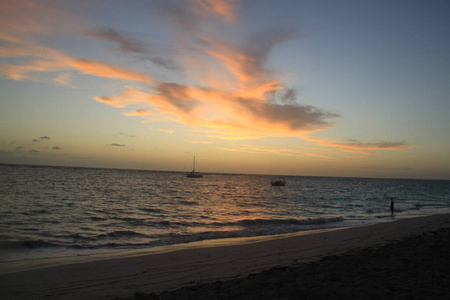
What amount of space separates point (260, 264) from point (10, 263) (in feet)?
32.7

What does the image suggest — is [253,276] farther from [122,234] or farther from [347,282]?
[122,234]

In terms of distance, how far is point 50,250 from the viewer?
13156 mm

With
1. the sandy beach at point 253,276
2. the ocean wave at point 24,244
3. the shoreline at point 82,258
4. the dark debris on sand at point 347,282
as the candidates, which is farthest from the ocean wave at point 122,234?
the dark debris on sand at point 347,282

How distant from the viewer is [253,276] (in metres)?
7.98

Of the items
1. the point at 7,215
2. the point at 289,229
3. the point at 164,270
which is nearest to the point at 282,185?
the point at 289,229

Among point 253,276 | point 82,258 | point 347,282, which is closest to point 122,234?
point 82,258

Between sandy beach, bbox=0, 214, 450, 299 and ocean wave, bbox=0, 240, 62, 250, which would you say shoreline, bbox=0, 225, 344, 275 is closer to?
sandy beach, bbox=0, 214, 450, 299

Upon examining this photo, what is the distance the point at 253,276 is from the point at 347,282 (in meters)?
2.56

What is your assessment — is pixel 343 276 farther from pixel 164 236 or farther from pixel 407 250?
pixel 164 236

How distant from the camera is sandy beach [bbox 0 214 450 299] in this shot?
6.38 meters

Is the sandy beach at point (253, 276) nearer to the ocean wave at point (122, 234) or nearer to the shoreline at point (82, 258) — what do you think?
the shoreline at point (82, 258)

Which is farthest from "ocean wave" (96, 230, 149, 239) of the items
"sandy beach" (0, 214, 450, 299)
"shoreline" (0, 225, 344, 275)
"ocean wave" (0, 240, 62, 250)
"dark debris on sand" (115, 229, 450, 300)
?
"dark debris on sand" (115, 229, 450, 300)

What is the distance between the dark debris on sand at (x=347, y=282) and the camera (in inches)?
239

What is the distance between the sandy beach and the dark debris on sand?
0.02 metres
